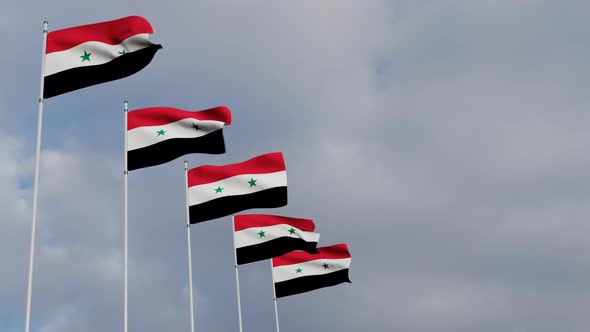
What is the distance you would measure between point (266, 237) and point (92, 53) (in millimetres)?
18282

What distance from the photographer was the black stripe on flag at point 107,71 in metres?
26.2

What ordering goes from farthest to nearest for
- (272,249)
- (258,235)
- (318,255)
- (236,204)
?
(318,255), (258,235), (272,249), (236,204)

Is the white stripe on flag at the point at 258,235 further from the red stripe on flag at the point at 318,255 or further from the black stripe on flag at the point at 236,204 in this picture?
the red stripe on flag at the point at 318,255

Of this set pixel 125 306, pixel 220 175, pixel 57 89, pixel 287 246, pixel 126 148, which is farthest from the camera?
pixel 287 246

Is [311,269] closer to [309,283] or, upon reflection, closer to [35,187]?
[309,283]

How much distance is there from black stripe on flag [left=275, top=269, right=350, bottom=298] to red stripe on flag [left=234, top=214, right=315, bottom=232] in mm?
7063

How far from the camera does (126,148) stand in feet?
101

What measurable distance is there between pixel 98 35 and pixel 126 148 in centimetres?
544

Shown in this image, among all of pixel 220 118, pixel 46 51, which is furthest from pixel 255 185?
pixel 46 51

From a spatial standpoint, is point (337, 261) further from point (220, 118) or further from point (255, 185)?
point (220, 118)

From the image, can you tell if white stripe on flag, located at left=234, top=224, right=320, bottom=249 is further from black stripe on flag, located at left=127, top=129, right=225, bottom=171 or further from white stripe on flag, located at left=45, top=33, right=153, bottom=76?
white stripe on flag, located at left=45, top=33, right=153, bottom=76

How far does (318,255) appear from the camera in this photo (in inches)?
1955

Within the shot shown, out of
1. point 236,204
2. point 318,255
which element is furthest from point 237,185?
point 318,255

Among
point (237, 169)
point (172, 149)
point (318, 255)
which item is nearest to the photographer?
point (172, 149)
